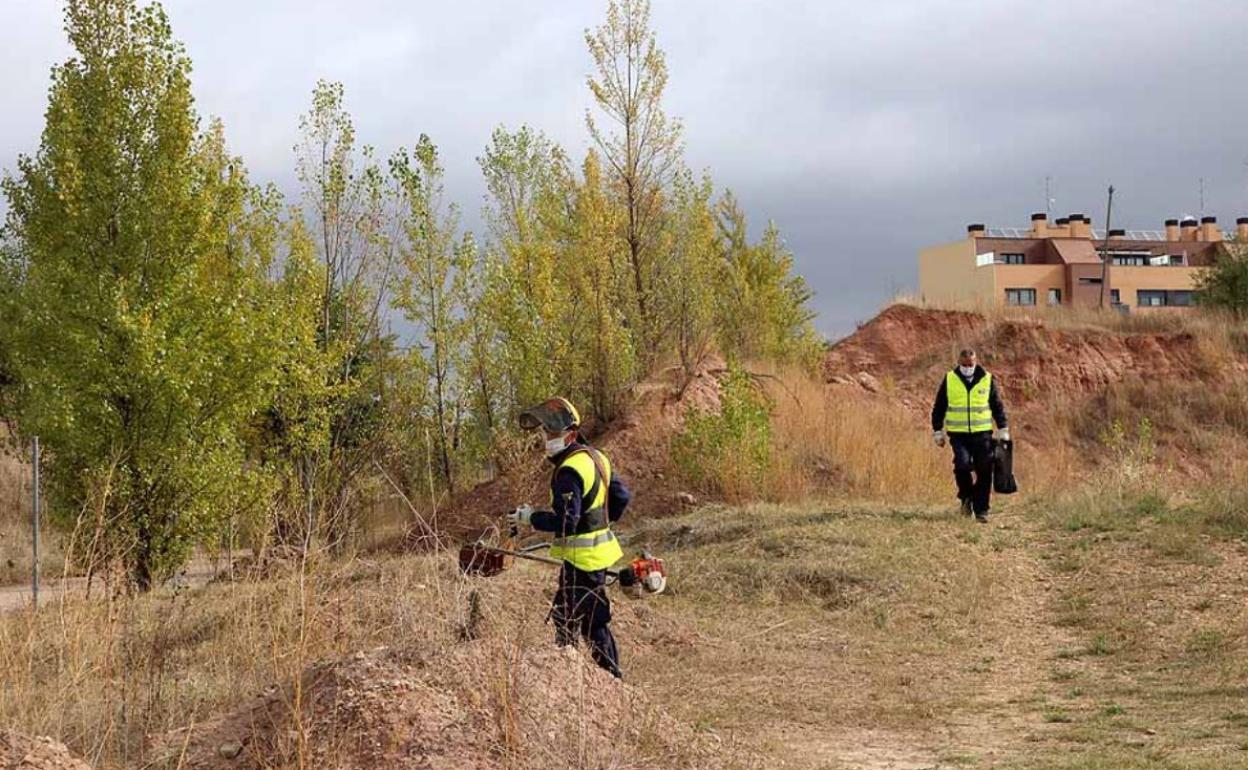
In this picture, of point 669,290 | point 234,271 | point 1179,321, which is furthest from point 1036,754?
point 1179,321

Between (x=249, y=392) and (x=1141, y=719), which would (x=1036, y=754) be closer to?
(x=1141, y=719)

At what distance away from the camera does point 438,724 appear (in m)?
6.92

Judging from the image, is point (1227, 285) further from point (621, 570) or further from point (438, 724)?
point (438, 724)

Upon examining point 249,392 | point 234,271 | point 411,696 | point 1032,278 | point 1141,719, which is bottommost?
point 1141,719

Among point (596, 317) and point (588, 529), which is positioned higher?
point (596, 317)

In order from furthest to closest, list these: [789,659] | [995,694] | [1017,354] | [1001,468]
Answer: [1017,354] → [1001,468] → [789,659] → [995,694]

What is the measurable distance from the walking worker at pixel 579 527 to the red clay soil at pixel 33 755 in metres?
3.03

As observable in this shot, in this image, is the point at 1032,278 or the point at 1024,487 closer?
the point at 1024,487

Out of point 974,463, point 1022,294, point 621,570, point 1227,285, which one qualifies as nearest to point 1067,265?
point 1022,294

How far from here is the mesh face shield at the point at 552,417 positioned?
28.6 feet

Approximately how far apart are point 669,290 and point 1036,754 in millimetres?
18917

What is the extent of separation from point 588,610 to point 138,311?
8346 millimetres

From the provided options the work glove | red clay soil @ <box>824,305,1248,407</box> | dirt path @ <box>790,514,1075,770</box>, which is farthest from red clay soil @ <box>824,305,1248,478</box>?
the work glove

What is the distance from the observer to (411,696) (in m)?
7.03
